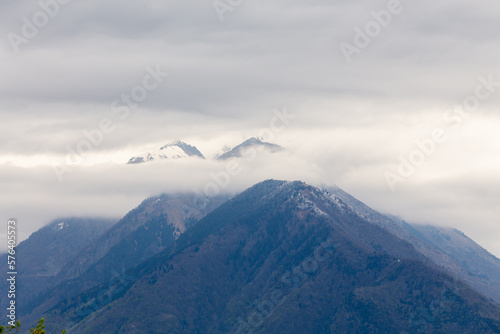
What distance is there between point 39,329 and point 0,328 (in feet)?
22.6

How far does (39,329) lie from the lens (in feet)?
414

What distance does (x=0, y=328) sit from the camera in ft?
410
